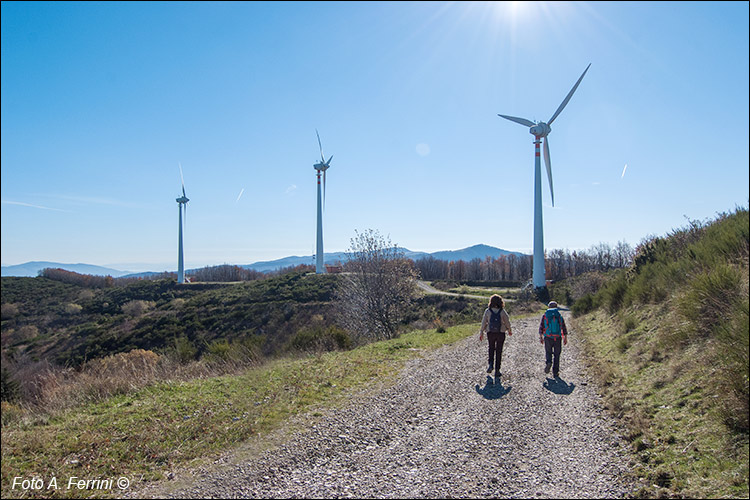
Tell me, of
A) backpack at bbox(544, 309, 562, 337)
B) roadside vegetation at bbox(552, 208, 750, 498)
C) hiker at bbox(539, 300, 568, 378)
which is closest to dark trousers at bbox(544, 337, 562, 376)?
hiker at bbox(539, 300, 568, 378)

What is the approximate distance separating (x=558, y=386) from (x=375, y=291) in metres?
15.9

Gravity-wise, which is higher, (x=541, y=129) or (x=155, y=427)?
(x=541, y=129)

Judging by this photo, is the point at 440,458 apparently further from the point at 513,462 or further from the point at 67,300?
the point at 67,300

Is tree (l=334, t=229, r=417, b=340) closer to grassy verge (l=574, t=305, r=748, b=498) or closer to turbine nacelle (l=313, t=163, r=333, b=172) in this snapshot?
grassy verge (l=574, t=305, r=748, b=498)

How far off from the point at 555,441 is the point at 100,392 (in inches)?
380

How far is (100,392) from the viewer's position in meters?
9.45

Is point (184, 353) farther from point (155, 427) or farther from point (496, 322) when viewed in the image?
point (496, 322)

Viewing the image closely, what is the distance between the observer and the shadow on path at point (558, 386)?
8.82m

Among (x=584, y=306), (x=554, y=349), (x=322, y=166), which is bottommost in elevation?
(x=584, y=306)

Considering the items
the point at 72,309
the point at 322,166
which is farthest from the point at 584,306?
the point at 322,166

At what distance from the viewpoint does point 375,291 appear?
969 inches

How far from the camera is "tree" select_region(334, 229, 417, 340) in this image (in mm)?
24562

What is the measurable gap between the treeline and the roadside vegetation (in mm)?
71626

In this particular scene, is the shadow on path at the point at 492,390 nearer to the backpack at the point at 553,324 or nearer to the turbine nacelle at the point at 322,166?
the backpack at the point at 553,324
